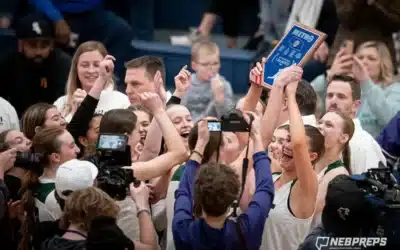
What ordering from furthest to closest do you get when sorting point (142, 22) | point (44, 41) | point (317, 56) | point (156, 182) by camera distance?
point (142, 22) → point (317, 56) → point (44, 41) → point (156, 182)

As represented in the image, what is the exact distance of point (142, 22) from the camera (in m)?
12.3

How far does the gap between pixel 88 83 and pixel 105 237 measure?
299 cm

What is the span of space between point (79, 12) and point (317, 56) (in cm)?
219

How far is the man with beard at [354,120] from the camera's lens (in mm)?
7578

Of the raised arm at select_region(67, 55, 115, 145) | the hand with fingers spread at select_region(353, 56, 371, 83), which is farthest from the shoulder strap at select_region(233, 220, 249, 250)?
the hand with fingers spread at select_region(353, 56, 371, 83)

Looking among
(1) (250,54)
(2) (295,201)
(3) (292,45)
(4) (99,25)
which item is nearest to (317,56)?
(1) (250,54)

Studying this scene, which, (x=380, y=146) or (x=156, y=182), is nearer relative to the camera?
(x=156, y=182)

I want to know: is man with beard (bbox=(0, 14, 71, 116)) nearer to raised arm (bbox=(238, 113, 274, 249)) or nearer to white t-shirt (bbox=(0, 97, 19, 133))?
white t-shirt (bbox=(0, 97, 19, 133))

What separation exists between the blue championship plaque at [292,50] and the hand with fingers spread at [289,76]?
44 centimetres

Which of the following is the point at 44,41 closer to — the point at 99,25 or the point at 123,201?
the point at 99,25

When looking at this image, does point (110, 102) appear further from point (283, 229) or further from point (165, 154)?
point (283, 229)

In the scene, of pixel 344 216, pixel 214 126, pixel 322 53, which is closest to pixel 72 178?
pixel 214 126

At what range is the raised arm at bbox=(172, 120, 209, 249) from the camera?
19.8ft

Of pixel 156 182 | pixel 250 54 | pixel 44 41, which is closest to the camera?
pixel 156 182
